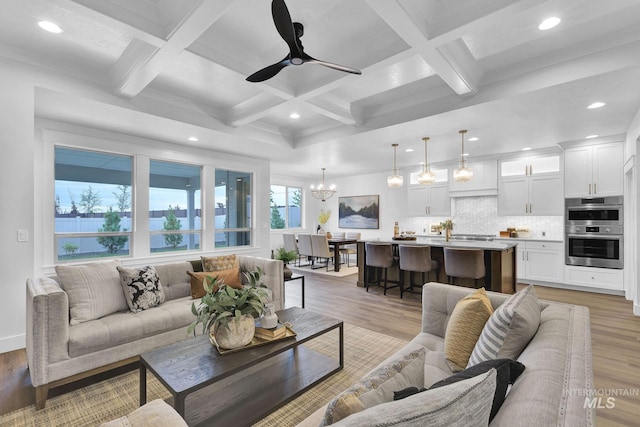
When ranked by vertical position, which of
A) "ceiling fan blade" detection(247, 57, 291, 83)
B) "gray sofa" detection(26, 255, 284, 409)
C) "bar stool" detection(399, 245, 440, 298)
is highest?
"ceiling fan blade" detection(247, 57, 291, 83)

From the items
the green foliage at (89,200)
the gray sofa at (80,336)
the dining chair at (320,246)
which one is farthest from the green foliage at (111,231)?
the dining chair at (320,246)

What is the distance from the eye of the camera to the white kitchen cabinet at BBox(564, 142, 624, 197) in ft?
16.0

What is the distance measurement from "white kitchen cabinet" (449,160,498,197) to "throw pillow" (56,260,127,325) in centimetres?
647

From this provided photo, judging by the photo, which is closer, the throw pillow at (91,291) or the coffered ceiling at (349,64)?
the coffered ceiling at (349,64)

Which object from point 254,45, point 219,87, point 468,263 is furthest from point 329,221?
point 254,45

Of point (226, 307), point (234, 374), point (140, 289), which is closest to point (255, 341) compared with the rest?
point (234, 374)

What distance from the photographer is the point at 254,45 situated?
110 inches

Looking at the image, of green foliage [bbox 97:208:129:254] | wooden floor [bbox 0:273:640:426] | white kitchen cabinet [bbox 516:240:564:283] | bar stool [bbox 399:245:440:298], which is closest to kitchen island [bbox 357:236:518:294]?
bar stool [bbox 399:245:440:298]

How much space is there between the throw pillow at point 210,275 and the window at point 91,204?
2113 millimetres

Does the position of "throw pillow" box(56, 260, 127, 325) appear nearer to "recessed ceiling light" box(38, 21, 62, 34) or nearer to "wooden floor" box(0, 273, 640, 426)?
"wooden floor" box(0, 273, 640, 426)

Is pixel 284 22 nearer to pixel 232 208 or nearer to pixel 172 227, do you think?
pixel 172 227

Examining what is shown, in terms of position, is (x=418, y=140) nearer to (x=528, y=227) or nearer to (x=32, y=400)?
(x=528, y=227)

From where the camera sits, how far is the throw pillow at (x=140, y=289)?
2.74 meters

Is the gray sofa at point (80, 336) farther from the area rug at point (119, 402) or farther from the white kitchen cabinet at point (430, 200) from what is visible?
the white kitchen cabinet at point (430, 200)
